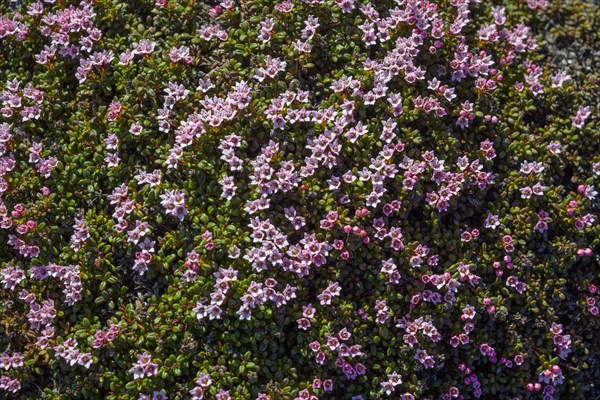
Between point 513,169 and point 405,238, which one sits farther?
point 513,169

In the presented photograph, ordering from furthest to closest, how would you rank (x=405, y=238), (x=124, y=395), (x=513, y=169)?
1. (x=513, y=169)
2. (x=405, y=238)
3. (x=124, y=395)

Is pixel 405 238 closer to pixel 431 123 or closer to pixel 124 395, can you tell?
pixel 431 123

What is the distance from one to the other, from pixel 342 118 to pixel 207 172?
99 centimetres

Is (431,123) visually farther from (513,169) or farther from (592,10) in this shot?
(592,10)

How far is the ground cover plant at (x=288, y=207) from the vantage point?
173 inches

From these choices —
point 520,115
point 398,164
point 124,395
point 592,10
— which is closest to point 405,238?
point 398,164

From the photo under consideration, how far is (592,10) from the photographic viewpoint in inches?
226

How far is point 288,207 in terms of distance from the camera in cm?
459

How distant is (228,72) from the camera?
488 cm

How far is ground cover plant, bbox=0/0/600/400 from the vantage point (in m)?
4.40

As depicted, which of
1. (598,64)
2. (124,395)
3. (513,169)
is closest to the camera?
(124,395)

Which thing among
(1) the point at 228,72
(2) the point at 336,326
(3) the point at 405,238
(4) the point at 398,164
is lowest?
(2) the point at 336,326

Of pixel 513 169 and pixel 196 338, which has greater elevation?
→ pixel 513 169

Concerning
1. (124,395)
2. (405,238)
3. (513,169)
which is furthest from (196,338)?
(513,169)
